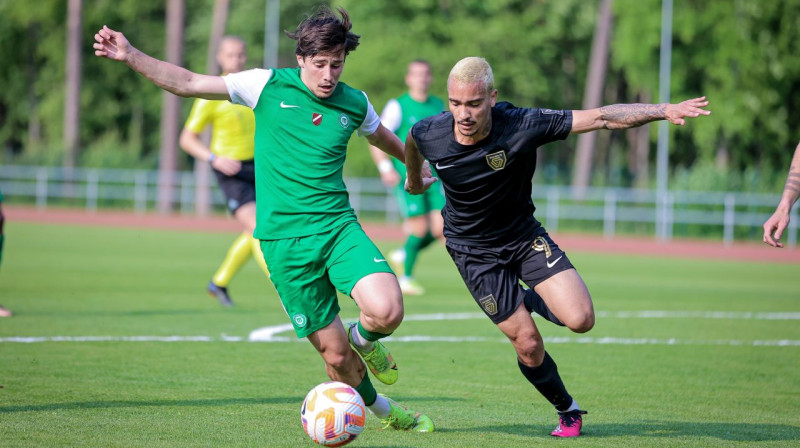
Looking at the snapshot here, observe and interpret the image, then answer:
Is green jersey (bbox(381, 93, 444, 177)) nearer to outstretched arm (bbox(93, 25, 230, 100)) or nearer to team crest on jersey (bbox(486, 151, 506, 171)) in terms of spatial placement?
→ team crest on jersey (bbox(486, 151, 506, 171))

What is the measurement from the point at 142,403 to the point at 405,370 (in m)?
2.30

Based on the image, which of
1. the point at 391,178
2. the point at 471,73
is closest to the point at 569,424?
the point at 471,73

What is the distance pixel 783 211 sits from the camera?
557 cm

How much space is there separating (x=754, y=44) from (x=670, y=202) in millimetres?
14001

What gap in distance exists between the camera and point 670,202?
32.9 metres

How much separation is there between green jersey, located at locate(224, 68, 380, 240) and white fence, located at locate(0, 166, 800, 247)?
26.9 meters

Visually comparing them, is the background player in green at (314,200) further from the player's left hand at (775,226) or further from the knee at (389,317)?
the player's left hand at (775,226)

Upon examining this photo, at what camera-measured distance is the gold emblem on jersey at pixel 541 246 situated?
5.93 metres

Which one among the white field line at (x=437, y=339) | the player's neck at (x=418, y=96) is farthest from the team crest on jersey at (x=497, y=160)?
the player's neck at (x=418, y=96)

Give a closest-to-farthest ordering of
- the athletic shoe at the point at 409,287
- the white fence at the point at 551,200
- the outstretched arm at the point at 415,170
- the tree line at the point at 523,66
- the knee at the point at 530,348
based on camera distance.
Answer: the knee at the point at 530,348
the outstretched arm at the point at 415,170
the athletic shoe at the point at 409,287
the white fence at the point at 551,200
the tree line at the point at 523,66

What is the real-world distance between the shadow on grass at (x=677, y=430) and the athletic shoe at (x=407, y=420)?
0.24 meters

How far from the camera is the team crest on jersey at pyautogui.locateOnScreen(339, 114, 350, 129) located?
224 inches

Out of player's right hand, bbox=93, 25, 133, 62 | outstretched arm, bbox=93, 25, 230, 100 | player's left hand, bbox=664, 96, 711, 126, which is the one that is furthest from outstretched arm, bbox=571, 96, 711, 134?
player's right hand, bbox=93, 25, 133, 62

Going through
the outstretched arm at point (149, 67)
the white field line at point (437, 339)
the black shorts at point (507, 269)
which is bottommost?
the white field line at point (437, 339)
